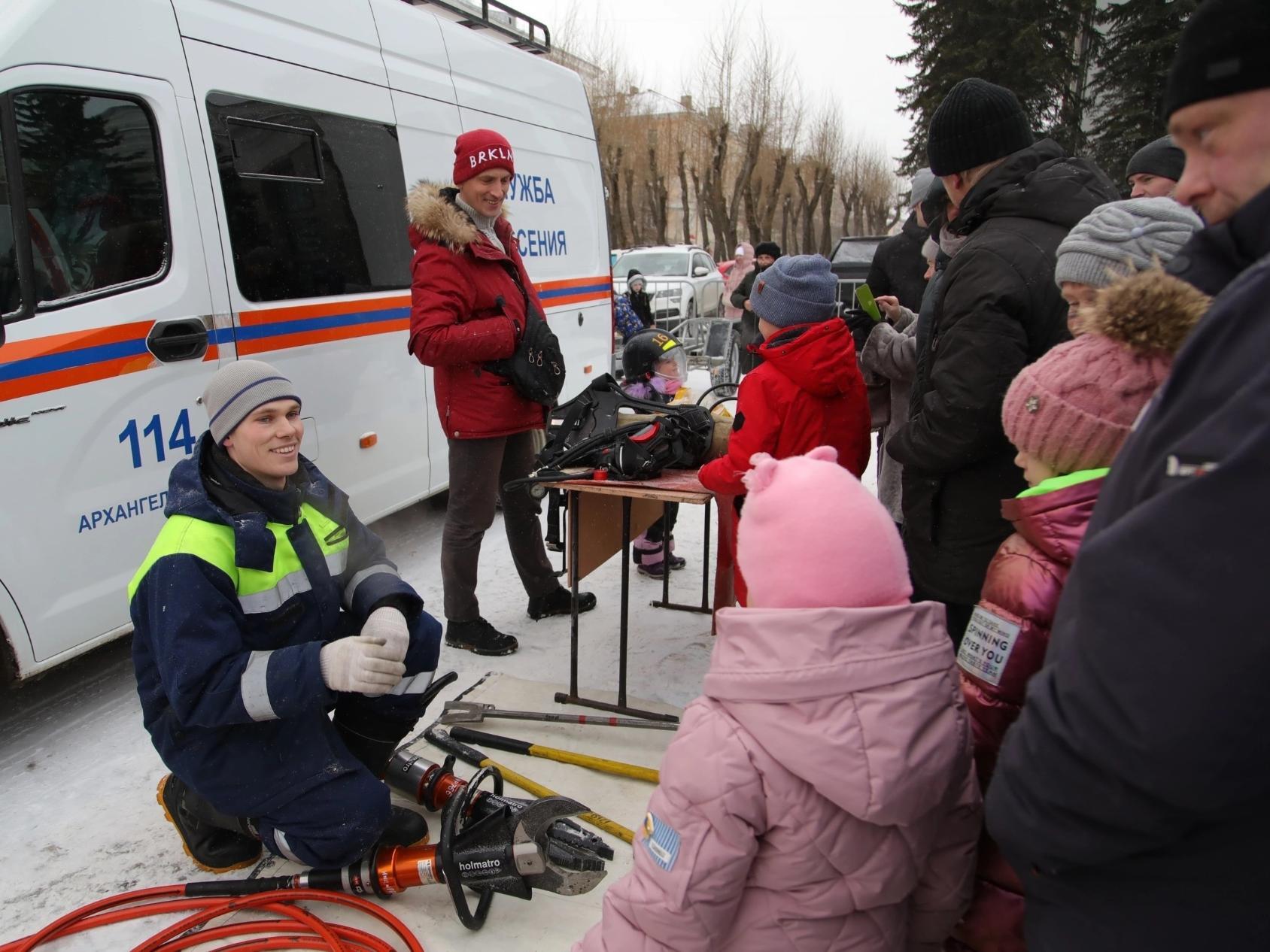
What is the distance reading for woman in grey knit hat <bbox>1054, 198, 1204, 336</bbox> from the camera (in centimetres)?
189

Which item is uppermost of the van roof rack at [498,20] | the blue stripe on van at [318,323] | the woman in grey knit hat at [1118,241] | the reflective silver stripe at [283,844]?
the van roof rack at [498,20]

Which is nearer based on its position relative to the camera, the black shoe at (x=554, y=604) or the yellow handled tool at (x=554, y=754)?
the yellow handled tool at (x=554, y=754)

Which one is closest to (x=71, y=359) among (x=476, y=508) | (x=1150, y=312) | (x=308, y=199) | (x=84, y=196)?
(x=84, y=196)

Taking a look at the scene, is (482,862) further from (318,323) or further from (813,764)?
(318,323)

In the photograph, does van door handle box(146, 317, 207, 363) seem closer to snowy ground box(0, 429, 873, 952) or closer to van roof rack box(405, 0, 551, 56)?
snowy ground box(0, 429, 873, 952)

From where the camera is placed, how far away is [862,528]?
1312mm

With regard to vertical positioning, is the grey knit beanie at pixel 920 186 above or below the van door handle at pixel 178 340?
above

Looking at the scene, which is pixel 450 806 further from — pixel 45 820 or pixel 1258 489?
pixel 1258 489

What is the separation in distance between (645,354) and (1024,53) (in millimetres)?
20015

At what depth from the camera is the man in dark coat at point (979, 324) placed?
6.97ft

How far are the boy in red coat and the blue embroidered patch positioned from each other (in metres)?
1.45

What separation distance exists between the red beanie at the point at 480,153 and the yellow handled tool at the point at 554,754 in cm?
219

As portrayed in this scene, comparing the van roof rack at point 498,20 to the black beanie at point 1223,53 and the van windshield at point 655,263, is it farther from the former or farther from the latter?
the van windshield at point 655,263

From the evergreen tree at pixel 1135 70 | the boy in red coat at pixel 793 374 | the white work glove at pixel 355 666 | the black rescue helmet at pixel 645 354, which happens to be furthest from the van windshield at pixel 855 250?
the white work glove at pixel 355 666
